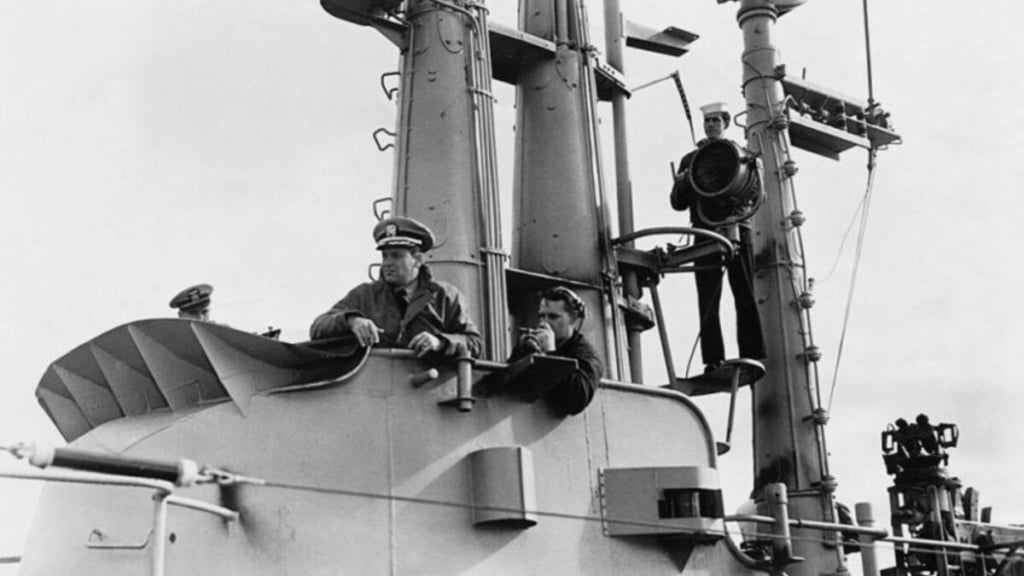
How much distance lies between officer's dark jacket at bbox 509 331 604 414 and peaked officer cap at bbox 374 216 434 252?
37.0 inches

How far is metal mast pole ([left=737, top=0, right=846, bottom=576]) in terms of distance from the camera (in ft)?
55.8

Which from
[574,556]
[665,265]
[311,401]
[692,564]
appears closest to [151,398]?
[311,401]

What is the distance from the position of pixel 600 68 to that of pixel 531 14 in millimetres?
855

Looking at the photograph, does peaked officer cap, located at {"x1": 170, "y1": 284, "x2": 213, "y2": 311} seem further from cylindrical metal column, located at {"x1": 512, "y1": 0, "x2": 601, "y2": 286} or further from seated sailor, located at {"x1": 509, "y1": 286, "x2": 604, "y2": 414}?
cylindrical metal column, located at {"x1": 512, "y1": 0, "x2": 601, "y2": 286}

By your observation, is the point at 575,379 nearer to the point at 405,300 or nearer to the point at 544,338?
the point at 544,338

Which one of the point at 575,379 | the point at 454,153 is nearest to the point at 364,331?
the point at 575,379

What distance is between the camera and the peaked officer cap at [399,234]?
866cm

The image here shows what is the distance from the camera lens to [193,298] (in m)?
9.64

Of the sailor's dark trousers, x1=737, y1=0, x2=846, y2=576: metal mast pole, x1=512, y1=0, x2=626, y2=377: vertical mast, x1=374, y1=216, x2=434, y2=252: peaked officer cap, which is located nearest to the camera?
x1=374, y1=216, x2=434, y2=252: peaked officer cap

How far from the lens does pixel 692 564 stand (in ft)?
30.3

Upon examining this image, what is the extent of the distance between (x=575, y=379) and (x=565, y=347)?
1.09 feet

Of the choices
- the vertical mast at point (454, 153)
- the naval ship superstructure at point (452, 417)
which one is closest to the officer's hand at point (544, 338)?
the naval ship superstructure at point (452, 417)

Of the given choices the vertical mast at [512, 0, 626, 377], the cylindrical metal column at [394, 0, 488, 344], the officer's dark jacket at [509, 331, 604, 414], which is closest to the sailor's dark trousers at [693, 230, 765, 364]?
the vertical mast at [512, 0, 626, 377]

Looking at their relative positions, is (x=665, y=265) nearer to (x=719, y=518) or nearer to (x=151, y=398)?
(x=719, y=518)
